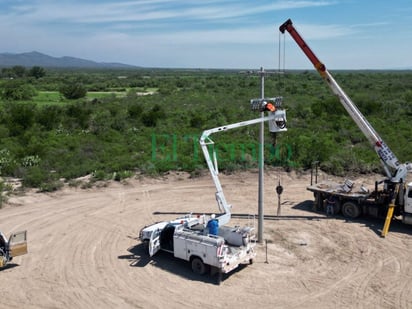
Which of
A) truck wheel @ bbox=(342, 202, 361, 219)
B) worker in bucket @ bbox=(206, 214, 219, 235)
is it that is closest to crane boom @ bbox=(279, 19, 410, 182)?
truck wheel @ bbox=(342, 202, 361, 219)

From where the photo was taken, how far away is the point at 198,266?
14.7m

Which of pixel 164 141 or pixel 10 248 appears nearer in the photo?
pixel 10 248

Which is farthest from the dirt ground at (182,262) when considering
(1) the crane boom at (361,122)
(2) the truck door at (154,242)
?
(1) the crane boom at (361,122)

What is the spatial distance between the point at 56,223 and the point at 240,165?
42.0 feet

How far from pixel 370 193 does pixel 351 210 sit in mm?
1175

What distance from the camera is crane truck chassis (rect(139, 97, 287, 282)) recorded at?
14.0m

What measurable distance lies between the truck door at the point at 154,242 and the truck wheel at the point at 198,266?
1728mm

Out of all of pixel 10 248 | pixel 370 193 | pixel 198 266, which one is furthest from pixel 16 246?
pixel 370 193

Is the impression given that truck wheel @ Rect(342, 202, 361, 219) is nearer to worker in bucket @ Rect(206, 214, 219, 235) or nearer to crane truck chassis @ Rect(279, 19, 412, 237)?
crane truck chassis @ Rect(279, 19, 412, 237)

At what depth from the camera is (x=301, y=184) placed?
26438 mm

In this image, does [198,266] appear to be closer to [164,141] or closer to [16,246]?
[16,246]

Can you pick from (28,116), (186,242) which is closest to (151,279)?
(186,242)

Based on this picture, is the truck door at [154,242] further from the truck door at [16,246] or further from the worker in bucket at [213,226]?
the truck door at [16,246]

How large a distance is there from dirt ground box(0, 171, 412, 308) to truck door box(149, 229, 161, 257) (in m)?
0.39
